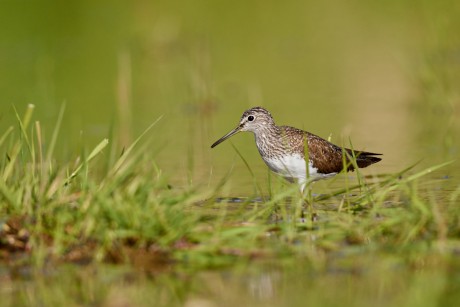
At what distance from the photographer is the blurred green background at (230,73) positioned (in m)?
13.6

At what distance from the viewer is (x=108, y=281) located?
6.59 meters

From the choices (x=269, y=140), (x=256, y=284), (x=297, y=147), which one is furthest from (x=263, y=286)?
(x=269, y=140)

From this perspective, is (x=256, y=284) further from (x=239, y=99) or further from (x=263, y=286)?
(x=239, y=99)

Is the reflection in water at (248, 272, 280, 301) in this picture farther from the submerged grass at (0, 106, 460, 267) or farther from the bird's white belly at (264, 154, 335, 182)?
the bird's white belly at (264, 154, 335, 182)

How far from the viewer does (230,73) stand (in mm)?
19922

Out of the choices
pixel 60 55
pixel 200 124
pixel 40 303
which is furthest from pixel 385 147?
pixel 60 55

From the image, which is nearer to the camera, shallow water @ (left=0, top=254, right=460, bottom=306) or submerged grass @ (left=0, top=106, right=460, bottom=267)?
shallow water @ (left=0, top=254, right=460, bottom=306)

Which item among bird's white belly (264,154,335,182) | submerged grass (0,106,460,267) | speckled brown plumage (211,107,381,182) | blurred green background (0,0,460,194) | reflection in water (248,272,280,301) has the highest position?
blurred green background (0,0,460,194)

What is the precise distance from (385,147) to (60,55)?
10.9 m

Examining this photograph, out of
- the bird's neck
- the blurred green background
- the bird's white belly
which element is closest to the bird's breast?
the bird's white belly

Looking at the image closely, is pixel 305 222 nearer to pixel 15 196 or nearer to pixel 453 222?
pixel 453 222

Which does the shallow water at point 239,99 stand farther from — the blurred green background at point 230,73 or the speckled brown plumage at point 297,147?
the speckled brown plumage at point 297,147

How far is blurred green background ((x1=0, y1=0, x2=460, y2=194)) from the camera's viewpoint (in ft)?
44.7

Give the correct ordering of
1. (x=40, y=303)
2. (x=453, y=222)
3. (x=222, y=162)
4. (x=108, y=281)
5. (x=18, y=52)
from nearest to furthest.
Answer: (x=40, y=303) → (x=108, y=281) → (x=453, y=222) → (x=222, y=162) → (x=18, y=52)
